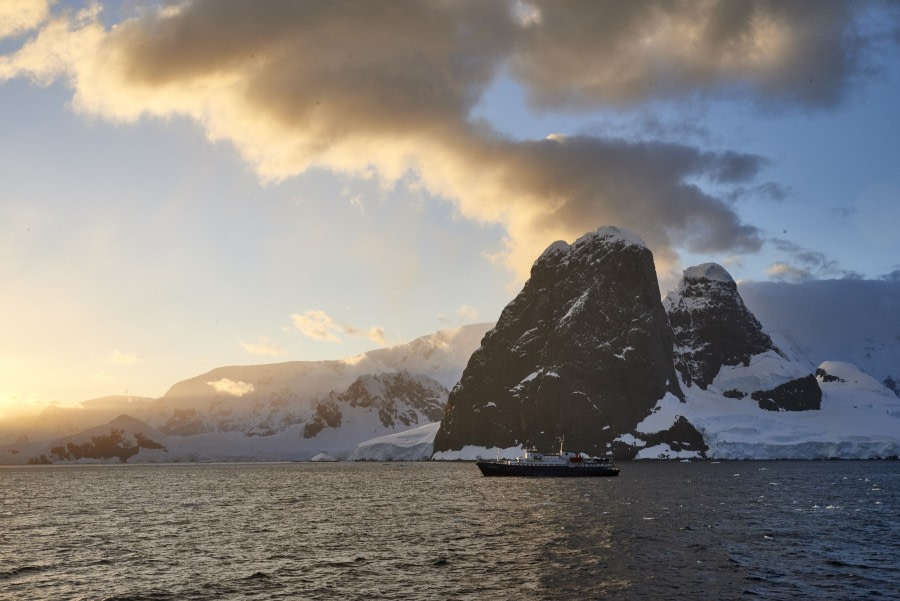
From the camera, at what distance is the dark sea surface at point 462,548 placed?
48344 millimetres

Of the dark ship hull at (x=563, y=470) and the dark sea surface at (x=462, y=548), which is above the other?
the dark sea surface at (x=462, y=548)

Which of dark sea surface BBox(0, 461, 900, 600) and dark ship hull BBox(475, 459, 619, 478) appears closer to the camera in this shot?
dark sea surface BBox(0, 461, 900, 600)

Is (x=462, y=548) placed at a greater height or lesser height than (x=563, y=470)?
greater

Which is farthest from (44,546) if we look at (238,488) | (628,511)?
(238,488)

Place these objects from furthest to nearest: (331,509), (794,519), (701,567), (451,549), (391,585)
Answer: (331,509) < (794,519) < (451,549) < (701,567) < (391,585)

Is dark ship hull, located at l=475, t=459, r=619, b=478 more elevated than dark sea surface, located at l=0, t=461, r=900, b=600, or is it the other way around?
dark sea surface, located at l=0, t=461, r=900, b=600

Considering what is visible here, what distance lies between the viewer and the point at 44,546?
225 feet

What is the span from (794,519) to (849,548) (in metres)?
20.8

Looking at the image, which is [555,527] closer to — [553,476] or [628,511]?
[628,511]

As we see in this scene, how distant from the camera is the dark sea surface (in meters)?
48.3

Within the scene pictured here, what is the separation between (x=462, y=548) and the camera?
6388cm

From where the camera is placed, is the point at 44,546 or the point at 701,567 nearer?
the point at 701,567

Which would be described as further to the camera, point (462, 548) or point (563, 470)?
point (563, 470)

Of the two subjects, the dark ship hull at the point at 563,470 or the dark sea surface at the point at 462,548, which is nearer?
the dark sea surface at the point at 462,548
